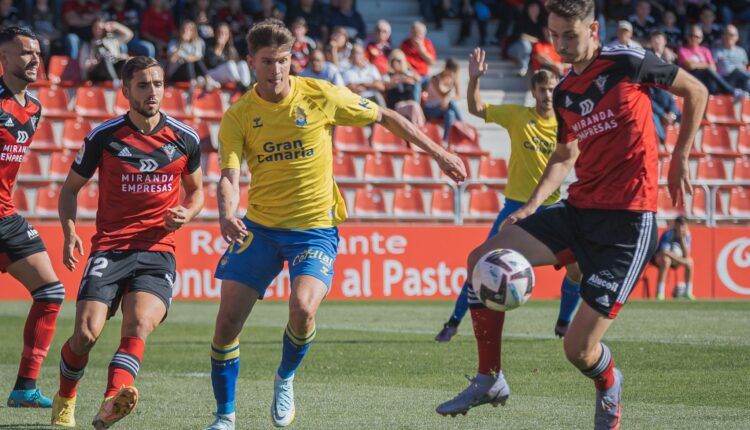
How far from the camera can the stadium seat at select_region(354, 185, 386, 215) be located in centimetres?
2009

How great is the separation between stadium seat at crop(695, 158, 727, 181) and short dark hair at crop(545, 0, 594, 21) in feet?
55.0

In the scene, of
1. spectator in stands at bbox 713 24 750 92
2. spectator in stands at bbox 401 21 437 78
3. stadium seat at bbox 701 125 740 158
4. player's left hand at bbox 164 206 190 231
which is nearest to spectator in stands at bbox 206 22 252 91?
spectator in stands at bbox 401 21 437 78

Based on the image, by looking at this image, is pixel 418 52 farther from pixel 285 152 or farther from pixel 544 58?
pixel 285 152

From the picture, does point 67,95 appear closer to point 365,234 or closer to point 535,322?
point 365,234

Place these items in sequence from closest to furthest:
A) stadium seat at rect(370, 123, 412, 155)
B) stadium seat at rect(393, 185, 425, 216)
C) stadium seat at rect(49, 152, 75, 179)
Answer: stadium seat at rect(49, 152, 75, 179) → stadium seat at rect(393, 185, 425, 216) → stadium seat at rect(370, 123, 412, 155)

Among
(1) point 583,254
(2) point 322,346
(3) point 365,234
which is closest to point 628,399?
(1) point 583,254

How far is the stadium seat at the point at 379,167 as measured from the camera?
20844 mm

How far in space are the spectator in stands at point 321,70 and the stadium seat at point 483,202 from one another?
3.09 metres

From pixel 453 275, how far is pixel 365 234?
1669mm

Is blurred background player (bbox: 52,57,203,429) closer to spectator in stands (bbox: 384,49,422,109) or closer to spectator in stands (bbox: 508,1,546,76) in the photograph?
spectator in stands (bbox: 384,49,422,109)

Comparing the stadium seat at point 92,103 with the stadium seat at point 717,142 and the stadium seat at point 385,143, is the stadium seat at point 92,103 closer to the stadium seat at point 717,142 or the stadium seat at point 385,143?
the stadium seat at point 385,143

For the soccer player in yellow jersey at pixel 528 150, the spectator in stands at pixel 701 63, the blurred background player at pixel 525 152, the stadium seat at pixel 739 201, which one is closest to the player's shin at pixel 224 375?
the soccer player in yellow jersey at pixel 528 150

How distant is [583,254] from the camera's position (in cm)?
648

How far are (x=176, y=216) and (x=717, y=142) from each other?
18.2m
